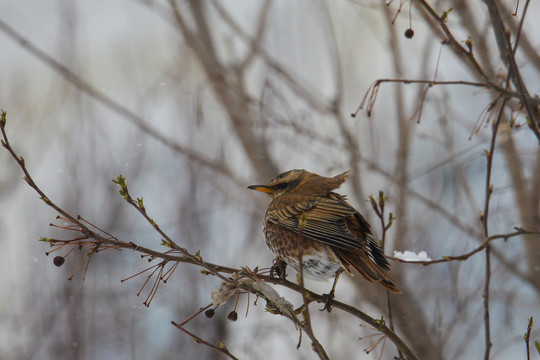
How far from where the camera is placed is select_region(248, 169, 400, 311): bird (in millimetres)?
2762

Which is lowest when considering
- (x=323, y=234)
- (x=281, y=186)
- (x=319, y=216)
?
(x=323, y=234)

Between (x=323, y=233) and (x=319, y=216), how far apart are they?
0.22 m

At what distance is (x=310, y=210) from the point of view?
321 centimetres

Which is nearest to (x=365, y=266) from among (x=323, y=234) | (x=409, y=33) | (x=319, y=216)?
(x=323, y=234)

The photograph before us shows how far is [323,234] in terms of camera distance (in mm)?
2844

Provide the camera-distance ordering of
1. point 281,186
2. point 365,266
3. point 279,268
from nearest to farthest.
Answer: point 365,266
point 279,268
point 281,186

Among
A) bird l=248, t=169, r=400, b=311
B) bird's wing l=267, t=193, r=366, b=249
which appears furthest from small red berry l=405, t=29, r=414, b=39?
bird's wing l=267, t=193, r=366, b=249

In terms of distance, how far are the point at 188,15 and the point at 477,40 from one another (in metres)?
3.71

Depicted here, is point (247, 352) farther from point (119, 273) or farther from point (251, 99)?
point (251, 99)

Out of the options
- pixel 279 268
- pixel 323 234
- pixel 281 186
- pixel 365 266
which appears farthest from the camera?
pixel 281 186

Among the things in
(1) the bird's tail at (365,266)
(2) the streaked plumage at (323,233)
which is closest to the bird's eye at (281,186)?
(2) the streaked plumage at (323,233)

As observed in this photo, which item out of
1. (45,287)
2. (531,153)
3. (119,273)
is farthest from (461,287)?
(45,287)

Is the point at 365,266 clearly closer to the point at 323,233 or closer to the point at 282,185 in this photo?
the point at 323,233

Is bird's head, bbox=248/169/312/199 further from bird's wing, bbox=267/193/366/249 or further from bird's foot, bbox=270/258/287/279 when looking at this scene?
bird's foot, bbox=270/258/287/279
